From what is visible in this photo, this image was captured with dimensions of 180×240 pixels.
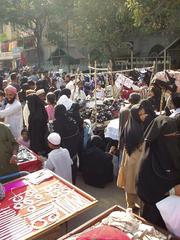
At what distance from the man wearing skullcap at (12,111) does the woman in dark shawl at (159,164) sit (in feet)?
12.5

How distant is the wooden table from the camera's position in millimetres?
3467

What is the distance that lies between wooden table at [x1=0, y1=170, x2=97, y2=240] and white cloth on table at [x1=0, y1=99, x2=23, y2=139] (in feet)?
7.56

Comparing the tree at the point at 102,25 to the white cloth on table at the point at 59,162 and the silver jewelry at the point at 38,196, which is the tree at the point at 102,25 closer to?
the white cloth on table at the point at 59,162

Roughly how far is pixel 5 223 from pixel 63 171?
1747mm

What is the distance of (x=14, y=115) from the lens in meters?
6.71

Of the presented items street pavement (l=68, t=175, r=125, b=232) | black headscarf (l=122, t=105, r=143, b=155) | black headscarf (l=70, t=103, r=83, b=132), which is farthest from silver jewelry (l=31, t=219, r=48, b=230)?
black headscarf (l=70, t=103, r=83, b=132)

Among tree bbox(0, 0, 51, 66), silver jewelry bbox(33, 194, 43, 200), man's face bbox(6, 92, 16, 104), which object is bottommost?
silver jewelry bbox(33, 194, 43, 200)

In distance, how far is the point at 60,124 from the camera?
6.11 metres

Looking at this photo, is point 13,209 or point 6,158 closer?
point 13,209

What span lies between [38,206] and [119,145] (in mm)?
2181

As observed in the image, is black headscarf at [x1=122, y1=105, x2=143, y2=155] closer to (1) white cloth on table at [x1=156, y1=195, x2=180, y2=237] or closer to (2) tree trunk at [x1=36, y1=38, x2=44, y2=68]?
(1) white cloth on table at [x1=156, y1=195, x2=180, y2=237]

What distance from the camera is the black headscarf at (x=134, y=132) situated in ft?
14.9

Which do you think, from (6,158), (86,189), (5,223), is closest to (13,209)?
(5,223)

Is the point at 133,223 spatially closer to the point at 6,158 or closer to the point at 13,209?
the point at 13,209
